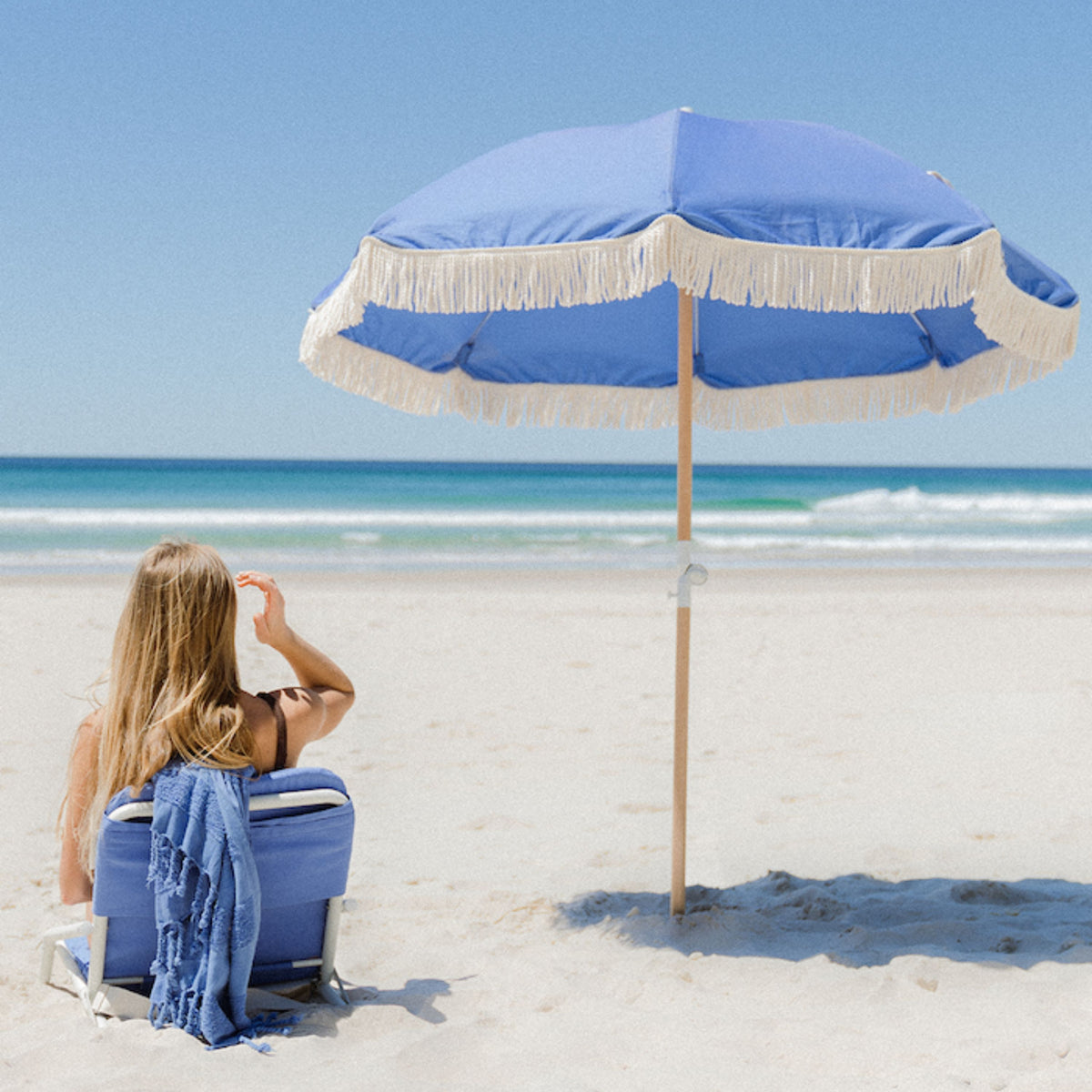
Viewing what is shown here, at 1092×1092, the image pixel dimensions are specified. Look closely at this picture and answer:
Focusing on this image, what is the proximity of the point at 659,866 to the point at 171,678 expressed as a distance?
221 centimetres

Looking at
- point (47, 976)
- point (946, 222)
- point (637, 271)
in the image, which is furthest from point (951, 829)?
point (47, 976)

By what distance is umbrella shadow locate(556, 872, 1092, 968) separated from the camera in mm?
3223

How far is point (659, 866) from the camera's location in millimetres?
4125

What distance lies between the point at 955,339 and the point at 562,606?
6830mm

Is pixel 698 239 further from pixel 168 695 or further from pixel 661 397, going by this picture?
pixel 661 397

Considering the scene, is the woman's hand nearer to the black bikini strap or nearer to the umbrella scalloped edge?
the black bikini strap

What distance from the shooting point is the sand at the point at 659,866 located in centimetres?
256

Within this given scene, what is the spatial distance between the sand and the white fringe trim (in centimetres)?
164

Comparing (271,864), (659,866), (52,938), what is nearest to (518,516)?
(659,866)

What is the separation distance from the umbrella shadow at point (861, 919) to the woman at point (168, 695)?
1455mm

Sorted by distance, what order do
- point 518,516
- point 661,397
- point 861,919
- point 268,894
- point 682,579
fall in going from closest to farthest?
point 268,894, point 682,579, point 861,919, point 661,397, point 518,516

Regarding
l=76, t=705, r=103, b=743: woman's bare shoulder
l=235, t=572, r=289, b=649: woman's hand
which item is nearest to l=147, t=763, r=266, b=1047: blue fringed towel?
l=76, t=705, r=103, b=743: woman's bare shoulder

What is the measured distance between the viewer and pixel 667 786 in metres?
5.15

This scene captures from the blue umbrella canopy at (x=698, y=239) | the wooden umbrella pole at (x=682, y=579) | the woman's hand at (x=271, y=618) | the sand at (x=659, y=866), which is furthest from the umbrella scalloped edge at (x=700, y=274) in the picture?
the sand at (x=659, y=866)
